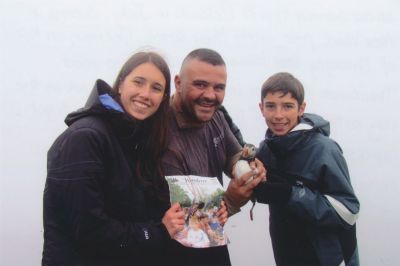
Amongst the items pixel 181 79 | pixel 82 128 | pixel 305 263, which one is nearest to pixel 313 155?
pixel 305 263

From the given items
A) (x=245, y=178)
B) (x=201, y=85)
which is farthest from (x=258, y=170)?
(x=201, y=85)

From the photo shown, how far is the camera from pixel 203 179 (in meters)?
1.46

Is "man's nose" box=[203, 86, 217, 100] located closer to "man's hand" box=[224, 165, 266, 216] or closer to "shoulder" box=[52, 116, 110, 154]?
"man's hand" box=[224, 165, 266, 216]

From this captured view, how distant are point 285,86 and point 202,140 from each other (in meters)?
0.42

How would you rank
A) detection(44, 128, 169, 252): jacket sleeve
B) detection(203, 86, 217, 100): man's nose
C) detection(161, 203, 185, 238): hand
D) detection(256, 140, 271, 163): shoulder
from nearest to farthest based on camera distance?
detection(44, 128, 169, 252): jacket sleeve, detection(161, 203, 185, 238): hand, detection(203, 86, 217, 100): man's nose, detection(256, 140, 271, 163): shoulder

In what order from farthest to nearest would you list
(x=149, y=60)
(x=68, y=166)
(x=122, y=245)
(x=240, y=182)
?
(x=240, y=182)
(x=149, y=60)
(x=122, y=245)
(x=68, y=166)

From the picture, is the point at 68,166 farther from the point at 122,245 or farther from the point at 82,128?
the point at 122,245

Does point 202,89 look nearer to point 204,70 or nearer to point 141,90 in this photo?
point 204,70

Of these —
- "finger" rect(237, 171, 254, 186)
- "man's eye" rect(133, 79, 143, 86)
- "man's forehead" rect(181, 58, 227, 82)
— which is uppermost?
"man's forehead" rect(181, 58, 227, 82)

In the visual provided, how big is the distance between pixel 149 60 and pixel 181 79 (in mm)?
305

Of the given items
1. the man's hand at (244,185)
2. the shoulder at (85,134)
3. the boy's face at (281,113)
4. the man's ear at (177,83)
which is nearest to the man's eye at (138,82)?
the shoulder at (85,134)

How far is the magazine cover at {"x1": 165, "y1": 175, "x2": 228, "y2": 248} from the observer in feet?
4.37

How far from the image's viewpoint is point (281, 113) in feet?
5.49

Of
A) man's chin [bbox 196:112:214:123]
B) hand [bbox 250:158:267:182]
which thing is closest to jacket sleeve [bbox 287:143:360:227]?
hand [bbox 250:158:267:182]
